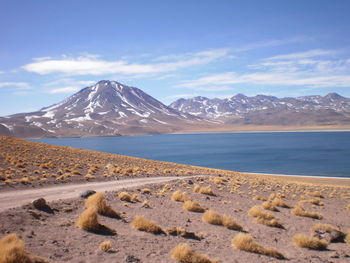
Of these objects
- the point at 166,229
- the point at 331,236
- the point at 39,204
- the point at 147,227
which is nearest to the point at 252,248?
the point at 166,229

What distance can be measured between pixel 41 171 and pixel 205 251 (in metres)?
16.8

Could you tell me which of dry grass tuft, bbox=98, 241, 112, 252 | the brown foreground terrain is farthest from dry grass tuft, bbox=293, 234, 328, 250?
dry grass tuft, bbox=98, 241, 112, 252

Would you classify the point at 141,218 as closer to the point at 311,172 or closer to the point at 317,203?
the point at 317,203

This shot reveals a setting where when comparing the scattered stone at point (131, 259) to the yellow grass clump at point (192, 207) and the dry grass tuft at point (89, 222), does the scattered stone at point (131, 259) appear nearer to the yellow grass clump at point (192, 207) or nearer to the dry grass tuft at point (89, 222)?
the dry grass tuft at point (89, 222)

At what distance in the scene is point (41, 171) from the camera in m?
20.5

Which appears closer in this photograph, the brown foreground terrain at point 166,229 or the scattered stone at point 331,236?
the brown foreground terrain at point 166,229

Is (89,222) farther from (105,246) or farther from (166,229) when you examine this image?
(166,229)

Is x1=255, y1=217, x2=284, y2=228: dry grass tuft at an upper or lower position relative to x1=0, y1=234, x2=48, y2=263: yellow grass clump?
lower

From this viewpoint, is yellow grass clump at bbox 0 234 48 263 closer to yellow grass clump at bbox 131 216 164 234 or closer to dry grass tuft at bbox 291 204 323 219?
yellow grass clump at bbox 131 216 164 234

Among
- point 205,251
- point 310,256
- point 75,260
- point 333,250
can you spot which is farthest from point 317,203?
point 75,260

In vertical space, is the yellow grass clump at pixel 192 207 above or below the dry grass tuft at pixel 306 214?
above

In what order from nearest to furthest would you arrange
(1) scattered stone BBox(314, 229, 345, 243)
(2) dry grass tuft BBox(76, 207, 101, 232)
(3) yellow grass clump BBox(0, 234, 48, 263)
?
(3) yellow grass clump BBox(0, 234, 48, 263) < (2) dry grass tuft BBox(76, 207, 101, 232) < (1) scattered stone BBox(314, 229, 345, 243)

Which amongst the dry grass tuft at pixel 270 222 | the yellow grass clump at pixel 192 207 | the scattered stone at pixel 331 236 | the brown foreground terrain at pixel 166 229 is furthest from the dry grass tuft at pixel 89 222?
Answer: the scattered stone at pixel 331 236

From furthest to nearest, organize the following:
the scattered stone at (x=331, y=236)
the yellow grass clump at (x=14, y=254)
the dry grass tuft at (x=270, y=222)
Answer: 1. the dry grass tuft at (x=270, y=222)
2. the scattered stone at (x=331, y=236)
3. the yellow grass clump at (x=14, y=254)
